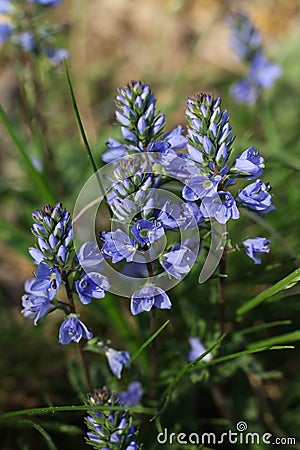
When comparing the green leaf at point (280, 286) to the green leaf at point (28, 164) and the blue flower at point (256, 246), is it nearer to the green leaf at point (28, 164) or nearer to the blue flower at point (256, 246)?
the blue flower at point (256, 246)

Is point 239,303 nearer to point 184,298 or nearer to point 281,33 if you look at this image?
point 184,298

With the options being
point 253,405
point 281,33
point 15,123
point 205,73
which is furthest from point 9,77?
point 253,405

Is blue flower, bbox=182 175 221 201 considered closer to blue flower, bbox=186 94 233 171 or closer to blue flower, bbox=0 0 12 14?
blue flower, bbox=186 94 233 171

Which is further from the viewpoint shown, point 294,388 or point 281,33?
point 281,33

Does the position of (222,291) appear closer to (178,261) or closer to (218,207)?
(178,261)

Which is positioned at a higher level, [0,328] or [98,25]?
[98,25]
